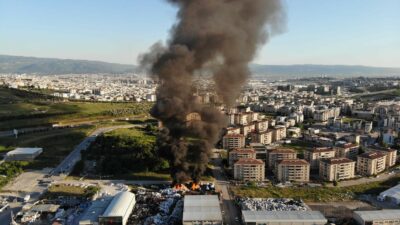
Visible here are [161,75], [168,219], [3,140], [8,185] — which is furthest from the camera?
[3,140]

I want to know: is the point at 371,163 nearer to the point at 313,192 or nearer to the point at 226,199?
the point at 313,192

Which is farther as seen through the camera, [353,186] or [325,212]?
[353,186]

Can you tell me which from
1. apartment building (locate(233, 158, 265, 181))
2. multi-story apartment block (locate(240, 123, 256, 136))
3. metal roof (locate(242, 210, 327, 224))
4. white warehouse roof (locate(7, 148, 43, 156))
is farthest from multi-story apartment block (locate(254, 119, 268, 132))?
metal roof (locate(242, 210, 327, 224))

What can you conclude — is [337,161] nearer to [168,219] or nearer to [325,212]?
[325,212]

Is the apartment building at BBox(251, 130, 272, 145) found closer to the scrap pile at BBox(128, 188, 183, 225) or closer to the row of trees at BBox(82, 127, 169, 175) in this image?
the row of trees at BBox(82, 127, 169, 175)

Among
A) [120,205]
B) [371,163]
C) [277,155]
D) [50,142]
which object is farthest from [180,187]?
[50,142]

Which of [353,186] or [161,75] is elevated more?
[161,75]

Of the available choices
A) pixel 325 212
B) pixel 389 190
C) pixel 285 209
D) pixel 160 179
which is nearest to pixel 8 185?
pixel 160 179

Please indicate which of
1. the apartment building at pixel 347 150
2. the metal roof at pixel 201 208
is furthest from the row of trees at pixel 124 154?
the apartment building at pixel 347 150
